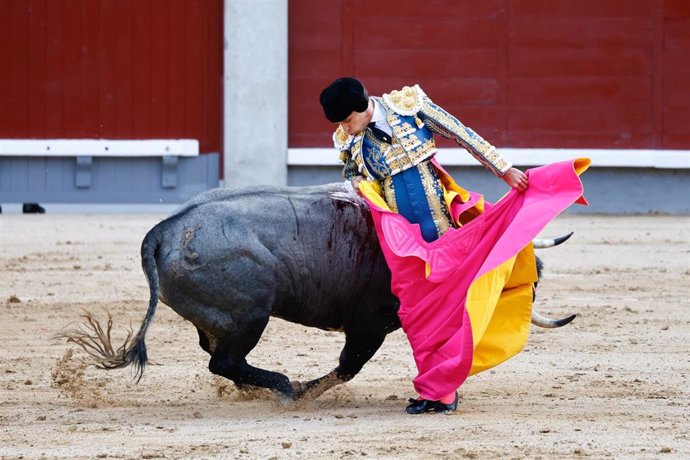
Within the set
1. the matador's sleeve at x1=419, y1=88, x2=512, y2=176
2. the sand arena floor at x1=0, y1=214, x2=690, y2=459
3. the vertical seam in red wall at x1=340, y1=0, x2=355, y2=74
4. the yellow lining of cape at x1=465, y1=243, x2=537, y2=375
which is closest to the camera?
the sand arena floor at x1=0, y1=214, x2=690, y2=459

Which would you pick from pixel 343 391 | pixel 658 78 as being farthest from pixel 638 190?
pixel 343 391

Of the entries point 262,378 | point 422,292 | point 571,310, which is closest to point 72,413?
point 262,378

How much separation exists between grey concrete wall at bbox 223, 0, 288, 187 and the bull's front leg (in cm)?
563

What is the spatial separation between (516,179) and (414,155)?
0.28m

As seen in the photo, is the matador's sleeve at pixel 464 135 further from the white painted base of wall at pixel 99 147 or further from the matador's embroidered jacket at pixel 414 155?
the white painted base of wall at pixel 99 147

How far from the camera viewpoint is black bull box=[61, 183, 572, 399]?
3678mm

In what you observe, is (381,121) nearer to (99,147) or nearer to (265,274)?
(265,274)

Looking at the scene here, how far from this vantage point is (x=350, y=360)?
3969 millimetres

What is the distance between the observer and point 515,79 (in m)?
9.84

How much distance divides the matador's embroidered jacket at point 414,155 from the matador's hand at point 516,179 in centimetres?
2

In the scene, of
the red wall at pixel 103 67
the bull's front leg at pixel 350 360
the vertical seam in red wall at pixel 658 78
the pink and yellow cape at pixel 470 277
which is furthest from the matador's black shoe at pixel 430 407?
the vertical seam in red wall at pixel 658 78

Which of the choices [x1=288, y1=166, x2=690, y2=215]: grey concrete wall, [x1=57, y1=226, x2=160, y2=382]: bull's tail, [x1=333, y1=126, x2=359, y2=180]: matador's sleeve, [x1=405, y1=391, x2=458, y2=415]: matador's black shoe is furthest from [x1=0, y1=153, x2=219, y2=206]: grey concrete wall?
[x1=405, y1=391, x2=458, y2=415]: matador's black shoe

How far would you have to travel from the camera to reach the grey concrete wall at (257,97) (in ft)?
31.3

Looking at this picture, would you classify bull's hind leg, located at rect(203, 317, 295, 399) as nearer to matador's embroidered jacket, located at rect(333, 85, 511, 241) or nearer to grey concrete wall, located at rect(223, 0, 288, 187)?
matador's embroidered jacket, located at rect(333, 85, 511, 241)
